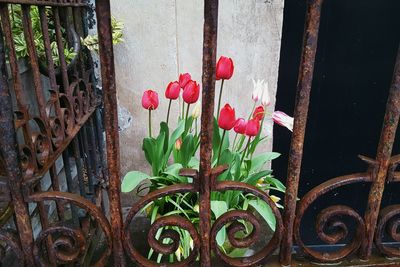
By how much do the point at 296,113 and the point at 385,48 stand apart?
1867mm

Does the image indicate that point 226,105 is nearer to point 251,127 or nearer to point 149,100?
point 251,127

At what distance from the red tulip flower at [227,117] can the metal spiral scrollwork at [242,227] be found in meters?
0.42

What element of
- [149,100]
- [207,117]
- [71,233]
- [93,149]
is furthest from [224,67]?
[93,149]

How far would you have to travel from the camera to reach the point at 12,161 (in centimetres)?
62

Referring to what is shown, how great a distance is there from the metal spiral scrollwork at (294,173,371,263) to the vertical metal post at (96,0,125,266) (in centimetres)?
35

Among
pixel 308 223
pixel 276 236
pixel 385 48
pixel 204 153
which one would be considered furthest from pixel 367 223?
pixel 308 223

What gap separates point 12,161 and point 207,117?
342 mm

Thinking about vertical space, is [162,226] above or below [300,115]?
below

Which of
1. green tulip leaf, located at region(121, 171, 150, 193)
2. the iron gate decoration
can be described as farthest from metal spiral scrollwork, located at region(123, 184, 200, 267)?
green tulip leaf, located at region(121, 171, 150, 193)

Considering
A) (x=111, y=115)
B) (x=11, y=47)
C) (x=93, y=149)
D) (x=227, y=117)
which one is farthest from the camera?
(x=93, y=149)

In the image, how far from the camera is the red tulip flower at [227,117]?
1.11m

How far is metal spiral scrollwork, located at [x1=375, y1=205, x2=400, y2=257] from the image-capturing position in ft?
2.41

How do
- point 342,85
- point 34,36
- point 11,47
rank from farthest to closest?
point 342,85
point 34,36
point 11,47

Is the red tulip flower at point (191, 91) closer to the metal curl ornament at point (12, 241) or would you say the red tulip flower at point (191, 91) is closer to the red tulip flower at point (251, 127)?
the red tulip flower at point (251, 127)
